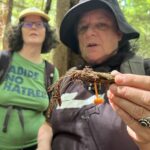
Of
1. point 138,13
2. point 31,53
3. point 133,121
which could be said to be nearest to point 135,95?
point 133,121

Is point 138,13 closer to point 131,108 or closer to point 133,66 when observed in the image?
point 133,66

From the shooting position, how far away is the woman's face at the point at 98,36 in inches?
106

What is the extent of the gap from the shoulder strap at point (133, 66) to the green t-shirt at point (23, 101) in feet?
4.88

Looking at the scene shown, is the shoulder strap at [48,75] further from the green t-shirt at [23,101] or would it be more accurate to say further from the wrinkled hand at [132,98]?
the wrinkled hand at [132,98]

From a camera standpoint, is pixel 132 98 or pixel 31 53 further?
pixel 31 53

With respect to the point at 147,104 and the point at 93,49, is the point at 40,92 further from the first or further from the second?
the point at 147,104

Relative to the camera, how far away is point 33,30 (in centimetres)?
421

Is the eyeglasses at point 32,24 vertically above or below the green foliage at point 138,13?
below

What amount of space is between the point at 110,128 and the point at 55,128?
507 mm

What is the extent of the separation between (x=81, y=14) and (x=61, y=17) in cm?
231

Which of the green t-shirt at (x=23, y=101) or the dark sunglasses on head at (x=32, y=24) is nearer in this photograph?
the green t-shirt at (x=23, y=101)

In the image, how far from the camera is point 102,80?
1642 mm

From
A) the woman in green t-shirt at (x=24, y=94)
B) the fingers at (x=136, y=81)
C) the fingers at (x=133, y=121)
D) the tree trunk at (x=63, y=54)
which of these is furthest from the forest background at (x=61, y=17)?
the fingers at (x=136, y=81)

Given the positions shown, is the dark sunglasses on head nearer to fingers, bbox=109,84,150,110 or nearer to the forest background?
the forest background
